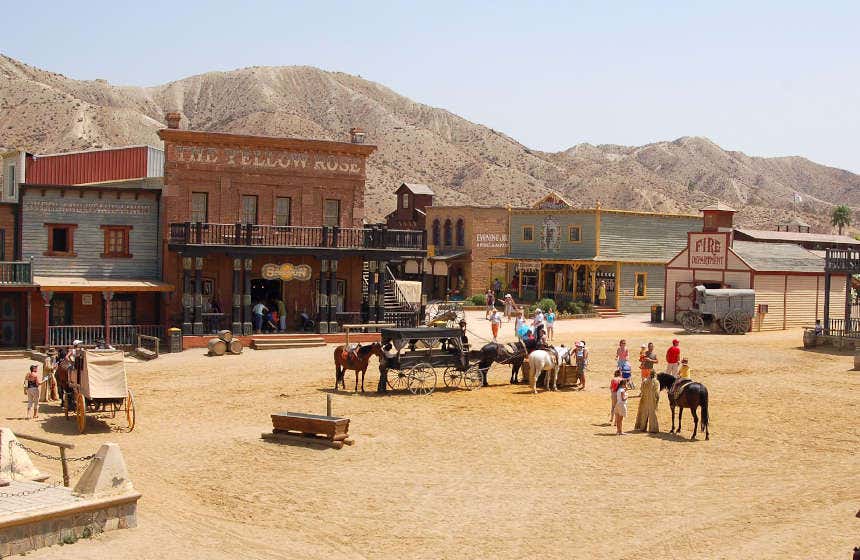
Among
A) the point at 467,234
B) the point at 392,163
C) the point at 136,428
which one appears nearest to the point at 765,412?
the point at 136,428

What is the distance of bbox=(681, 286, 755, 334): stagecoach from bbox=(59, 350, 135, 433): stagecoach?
25.9 m

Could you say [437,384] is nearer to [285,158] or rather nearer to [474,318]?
[285,158]

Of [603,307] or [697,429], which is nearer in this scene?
[697,429]

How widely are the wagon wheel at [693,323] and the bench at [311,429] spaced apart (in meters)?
24.2

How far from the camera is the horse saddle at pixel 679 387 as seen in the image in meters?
21.2

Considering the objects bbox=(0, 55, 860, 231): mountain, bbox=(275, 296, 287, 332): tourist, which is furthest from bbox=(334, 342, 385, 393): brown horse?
bbox=(0, 55, 860, 231): mountain

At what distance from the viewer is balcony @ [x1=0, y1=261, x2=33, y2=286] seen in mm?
33281

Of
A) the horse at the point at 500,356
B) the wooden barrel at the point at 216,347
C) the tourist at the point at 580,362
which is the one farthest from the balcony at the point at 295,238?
the tourist at the point at 580,362

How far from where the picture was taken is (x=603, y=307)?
49969mm

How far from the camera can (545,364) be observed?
26.8 metres

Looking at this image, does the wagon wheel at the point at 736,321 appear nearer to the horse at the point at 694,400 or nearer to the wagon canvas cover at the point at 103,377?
the horse at the point at 694,400

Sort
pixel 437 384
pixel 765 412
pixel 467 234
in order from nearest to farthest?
1. pixel 765 412
2. pixel 437 384
3. pixel 467 234

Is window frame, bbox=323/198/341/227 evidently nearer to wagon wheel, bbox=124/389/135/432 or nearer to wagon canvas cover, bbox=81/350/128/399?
wagon canvas cover, bbox=81/350/128/399

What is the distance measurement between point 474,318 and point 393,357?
19.8 meters
